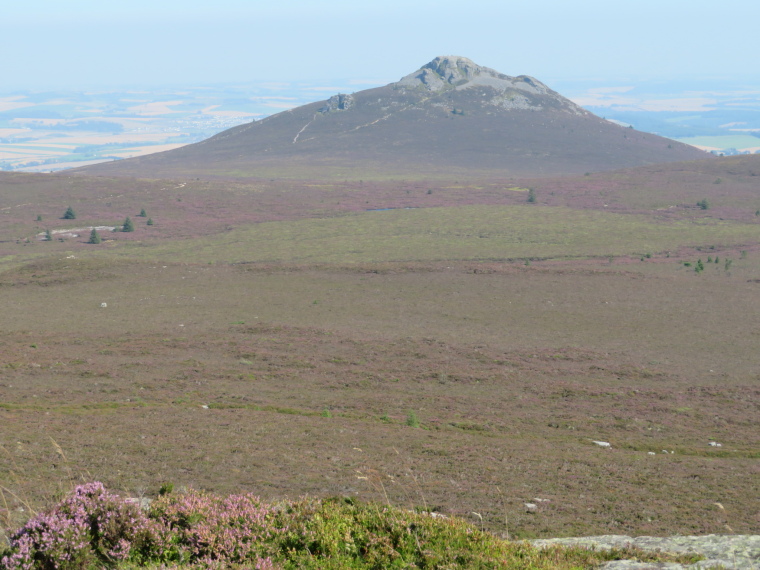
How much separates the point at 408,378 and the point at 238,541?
18265 mm

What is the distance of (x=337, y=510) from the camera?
25.6 feet

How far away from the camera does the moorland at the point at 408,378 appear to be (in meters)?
12.7

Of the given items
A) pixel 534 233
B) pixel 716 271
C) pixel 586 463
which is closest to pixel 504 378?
pixel 586 463

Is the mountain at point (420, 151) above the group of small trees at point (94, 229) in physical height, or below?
above

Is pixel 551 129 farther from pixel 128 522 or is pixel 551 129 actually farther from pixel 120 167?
pixel 128 522

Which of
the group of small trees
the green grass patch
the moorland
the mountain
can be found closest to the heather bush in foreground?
the moorland

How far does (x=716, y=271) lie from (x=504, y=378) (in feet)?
125

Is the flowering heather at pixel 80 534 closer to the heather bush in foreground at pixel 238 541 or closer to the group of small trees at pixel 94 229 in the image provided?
the heather bush in foreground at pixel 238 541

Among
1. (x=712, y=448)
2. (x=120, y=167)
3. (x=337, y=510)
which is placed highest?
(x=120, y=167)

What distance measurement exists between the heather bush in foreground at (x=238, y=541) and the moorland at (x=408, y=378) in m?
2.32

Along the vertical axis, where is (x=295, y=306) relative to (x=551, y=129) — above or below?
below

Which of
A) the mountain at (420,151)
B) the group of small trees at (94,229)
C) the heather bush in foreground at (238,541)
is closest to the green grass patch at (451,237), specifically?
the group of small trees at (94,229)

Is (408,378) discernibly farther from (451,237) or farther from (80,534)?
(451,237)

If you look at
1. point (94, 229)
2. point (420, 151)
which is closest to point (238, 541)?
point (94, 229)
